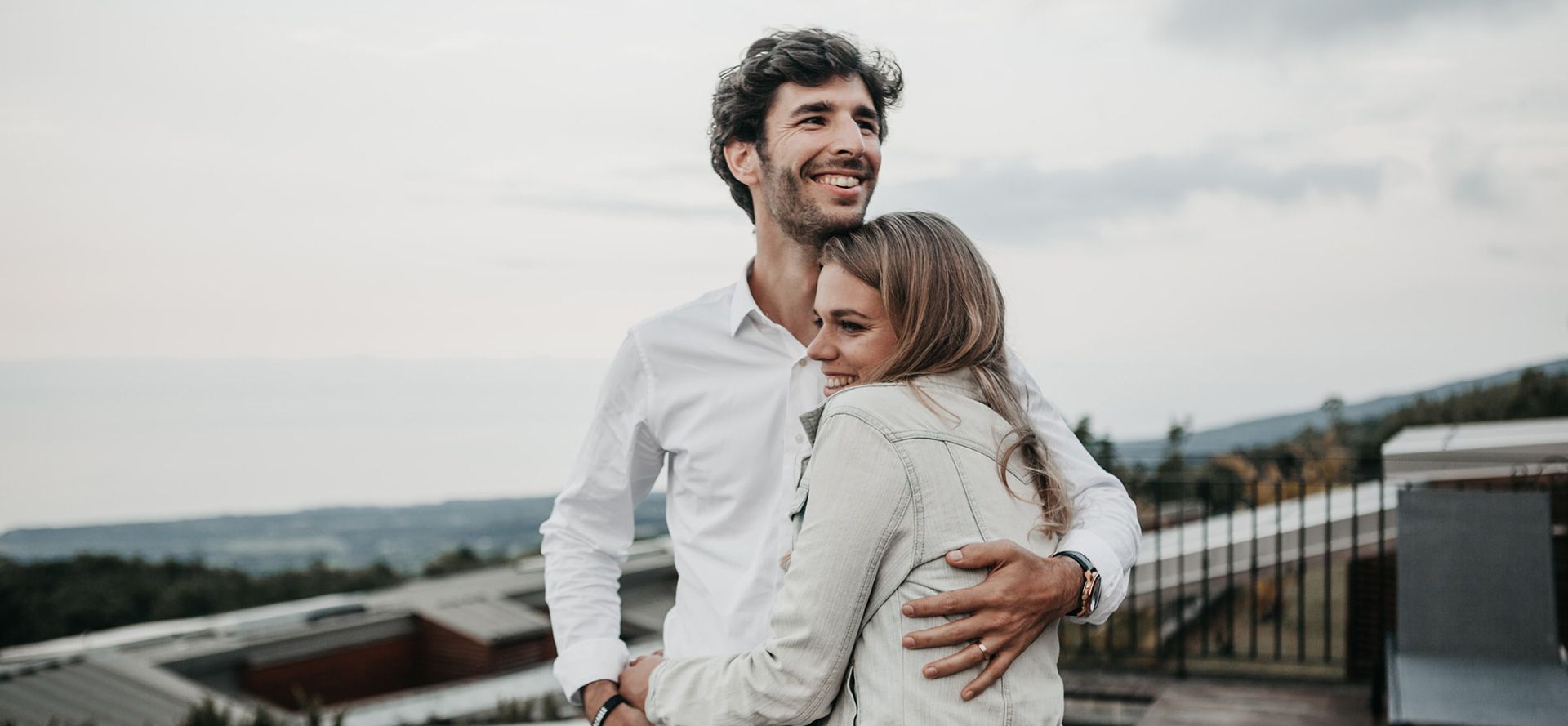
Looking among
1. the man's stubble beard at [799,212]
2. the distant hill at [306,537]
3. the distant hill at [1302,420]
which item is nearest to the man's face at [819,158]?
the man's stubble beard at [799,212]

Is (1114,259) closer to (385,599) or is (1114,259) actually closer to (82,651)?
(385,599)

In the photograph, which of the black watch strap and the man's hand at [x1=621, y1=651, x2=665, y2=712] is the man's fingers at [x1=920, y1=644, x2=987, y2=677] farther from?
the man's hand at [x1=621, y1=651, x2=665, y2=712]

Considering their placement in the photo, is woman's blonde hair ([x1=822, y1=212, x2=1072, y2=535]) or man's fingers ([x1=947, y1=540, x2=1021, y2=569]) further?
woman's blonde hair ([x1=822, y1=212, x2=1072, y2=535])

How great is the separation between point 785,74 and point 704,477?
591 millimetres

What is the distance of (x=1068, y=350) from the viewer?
24.1 ft

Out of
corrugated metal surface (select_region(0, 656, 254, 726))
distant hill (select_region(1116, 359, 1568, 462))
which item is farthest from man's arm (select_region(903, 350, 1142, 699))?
distant hill (select_region(1116, 359, 1568, 462))

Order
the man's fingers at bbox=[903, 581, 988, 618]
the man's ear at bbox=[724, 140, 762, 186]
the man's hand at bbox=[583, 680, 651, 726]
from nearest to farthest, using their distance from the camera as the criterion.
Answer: the man's fingers at bbox=[903, 581, 988, 618], the man's hand at bbox=[583, 680, 651, 726], the man's ear at bbox=[724, 140, 762, 186]

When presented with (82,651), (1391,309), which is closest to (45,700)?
(82,651)

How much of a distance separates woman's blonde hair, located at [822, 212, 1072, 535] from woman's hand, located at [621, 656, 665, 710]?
19.0 inches

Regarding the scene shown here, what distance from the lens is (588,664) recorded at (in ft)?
4.95

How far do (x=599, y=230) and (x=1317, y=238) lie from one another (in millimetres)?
7488

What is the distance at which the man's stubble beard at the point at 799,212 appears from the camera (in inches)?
57.7

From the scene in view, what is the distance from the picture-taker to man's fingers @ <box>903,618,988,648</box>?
105 cm

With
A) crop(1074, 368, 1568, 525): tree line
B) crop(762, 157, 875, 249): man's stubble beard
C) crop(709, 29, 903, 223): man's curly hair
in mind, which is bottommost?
crop(1074, 368, 1568, 525): tree line
